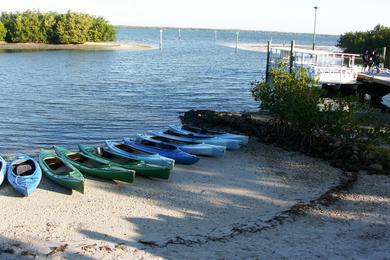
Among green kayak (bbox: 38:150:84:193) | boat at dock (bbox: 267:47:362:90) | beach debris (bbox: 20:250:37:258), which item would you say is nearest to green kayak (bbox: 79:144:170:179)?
green kayak (bbox: 38:150:84:193)

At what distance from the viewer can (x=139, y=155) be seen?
1625cm

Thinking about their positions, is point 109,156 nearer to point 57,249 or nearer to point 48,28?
point 57,249

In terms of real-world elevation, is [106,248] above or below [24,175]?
below

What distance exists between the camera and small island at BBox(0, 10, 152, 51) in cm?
11025

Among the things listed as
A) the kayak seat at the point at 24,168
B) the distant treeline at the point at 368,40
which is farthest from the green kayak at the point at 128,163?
the distant treeline at the point at 368,40

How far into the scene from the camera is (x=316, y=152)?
58.0ft

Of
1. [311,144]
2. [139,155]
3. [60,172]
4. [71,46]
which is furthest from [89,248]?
[71,46]

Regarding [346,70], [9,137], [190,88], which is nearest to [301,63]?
[346,70]

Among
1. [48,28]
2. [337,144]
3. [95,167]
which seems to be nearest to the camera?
[95,167]

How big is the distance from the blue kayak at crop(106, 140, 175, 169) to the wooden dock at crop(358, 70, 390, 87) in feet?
56.0

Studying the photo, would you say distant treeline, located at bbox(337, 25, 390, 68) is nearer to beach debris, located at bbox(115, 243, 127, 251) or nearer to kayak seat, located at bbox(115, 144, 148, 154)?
kayak seat, located at bbox(115, 144, 148, 154)

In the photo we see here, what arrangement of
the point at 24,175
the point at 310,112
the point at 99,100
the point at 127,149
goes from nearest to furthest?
the point at 24,175, the point at 127,149, the point at 310,112, the point at 99,100

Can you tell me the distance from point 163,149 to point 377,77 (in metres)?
18.7

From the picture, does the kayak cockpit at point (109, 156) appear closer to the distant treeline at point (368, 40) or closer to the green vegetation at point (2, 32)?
the distant treeline at point (368, 40)
